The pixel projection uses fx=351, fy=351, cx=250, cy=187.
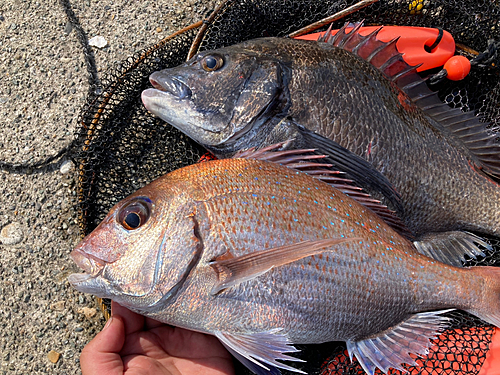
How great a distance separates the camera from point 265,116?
1929mm

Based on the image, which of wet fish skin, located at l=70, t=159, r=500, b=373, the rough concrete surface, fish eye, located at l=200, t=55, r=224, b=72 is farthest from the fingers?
fish eye, located at l=200, t=55, r=224, b=72

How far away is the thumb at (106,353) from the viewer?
1637 millimetres

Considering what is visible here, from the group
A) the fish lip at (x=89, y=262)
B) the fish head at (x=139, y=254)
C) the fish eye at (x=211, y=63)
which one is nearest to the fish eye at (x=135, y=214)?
the fish head at (x=139, y=254)

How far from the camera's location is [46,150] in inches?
99.3

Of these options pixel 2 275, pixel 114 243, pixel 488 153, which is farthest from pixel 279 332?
pixel 2 275

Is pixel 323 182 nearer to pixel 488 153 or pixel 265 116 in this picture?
pixel 265 116

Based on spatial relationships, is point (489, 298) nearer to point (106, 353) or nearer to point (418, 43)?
point (418, 43)

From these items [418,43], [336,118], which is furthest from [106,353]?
[418,43]

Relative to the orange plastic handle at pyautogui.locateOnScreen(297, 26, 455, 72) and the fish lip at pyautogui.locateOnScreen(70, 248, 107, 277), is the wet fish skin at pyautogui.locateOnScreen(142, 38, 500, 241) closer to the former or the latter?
the orange plastic handle at pyautogui.locateOnScreen(297, 26, 455, 72)

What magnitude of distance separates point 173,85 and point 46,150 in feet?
4.09

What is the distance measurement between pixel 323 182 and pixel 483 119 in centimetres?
153

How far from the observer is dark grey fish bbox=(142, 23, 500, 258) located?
1911 mm

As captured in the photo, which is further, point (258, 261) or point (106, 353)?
point (106, 353)

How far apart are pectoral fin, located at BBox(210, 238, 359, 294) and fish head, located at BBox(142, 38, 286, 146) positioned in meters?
0.74
